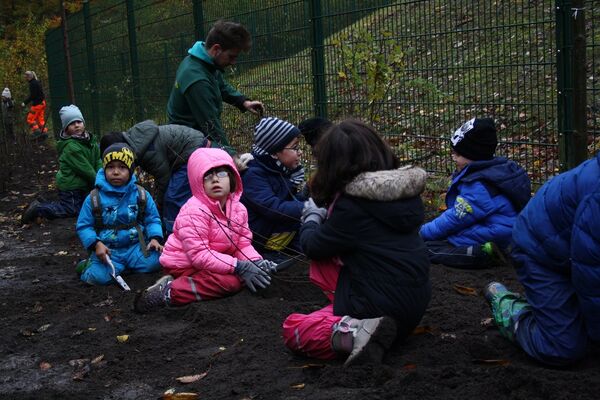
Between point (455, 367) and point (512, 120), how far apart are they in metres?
3.88

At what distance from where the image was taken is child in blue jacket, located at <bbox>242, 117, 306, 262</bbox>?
18.8ft

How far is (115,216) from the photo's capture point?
20.9ft

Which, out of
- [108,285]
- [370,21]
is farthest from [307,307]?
[370,21]

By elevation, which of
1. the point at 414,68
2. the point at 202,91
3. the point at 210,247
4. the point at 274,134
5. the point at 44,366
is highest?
the point at 414,68

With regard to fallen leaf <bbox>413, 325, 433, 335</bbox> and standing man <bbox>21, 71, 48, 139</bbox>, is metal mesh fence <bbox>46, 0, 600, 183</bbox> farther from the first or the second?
standing man <bbox>21, 71, 48, 139</bbox>

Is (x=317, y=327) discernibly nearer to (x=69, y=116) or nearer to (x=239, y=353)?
(x=239, y=353)

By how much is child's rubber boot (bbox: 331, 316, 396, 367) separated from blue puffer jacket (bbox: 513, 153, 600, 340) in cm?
74

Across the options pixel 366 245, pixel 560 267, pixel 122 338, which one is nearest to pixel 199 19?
pixel 122 338

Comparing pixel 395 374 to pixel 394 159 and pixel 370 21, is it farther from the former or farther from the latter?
pixel 370 21

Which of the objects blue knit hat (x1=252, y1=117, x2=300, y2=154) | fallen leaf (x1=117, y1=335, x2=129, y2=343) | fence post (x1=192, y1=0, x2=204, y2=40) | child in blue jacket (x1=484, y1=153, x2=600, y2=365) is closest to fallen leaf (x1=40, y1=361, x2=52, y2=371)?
fallen leaf (x1=117, y1=335, x2=129, y2=343)

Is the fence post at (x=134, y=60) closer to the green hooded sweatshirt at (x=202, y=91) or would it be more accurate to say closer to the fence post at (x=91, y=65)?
the fence post at (x=91, y=65)

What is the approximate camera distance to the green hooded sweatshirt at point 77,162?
30.6ft

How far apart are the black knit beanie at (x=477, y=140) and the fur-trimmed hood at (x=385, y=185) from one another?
6.30ft

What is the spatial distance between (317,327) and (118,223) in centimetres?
300
